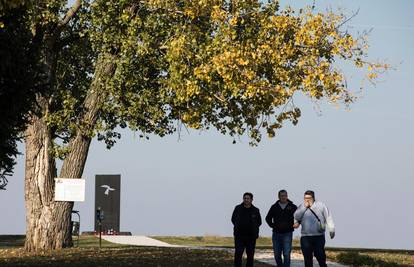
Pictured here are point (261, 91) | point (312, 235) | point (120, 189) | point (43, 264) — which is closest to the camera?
point (312, 235)

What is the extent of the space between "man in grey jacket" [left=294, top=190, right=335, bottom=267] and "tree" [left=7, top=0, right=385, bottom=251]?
340 inches

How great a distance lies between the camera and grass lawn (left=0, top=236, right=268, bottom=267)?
2567 cm

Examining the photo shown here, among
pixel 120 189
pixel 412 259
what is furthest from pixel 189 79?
pixel 120 189

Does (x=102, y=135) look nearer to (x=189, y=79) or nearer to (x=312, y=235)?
(x=189, y=79)

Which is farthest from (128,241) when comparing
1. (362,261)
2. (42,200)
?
(362,261)

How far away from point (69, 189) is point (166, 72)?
5.50 meters

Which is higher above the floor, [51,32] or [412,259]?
[51,32]

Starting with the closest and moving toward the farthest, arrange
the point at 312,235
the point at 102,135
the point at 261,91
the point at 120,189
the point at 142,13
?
the point at 312,235 → the point at 261,91 → the point at 142,13 → the point at 102,135 → the point at 120,189

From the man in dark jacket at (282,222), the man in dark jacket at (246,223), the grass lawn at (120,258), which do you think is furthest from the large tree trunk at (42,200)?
the man in dark jacket at (282,222)

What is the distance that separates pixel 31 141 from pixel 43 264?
8.88 m

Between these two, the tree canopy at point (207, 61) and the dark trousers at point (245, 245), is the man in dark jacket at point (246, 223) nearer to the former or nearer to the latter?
the dark trousers at point (245, 245)

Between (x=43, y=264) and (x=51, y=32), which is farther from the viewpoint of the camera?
(x=51, y=32)

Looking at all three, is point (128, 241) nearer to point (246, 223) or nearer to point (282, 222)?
point (246, 223)

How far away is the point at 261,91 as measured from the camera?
96.8 ft
